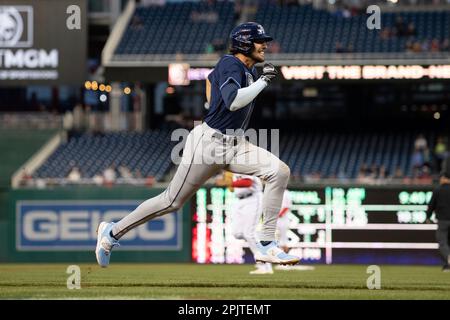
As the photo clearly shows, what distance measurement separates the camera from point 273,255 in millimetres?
9844

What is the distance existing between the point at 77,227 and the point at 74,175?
3108 mm

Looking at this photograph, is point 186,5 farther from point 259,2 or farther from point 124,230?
point 124,230

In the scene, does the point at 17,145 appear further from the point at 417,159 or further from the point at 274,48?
the point at 417,159

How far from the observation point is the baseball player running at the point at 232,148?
9.51 metres

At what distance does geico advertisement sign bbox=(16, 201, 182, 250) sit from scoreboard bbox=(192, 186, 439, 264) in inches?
59.1

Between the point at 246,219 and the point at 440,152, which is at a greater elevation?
the point at 440,152

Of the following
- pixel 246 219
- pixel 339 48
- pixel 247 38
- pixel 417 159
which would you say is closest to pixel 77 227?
pixel 246 219

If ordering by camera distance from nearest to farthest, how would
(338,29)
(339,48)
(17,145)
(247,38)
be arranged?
1. (247,38)
2. (339,48)
3. (338,29)
4. (17,145)

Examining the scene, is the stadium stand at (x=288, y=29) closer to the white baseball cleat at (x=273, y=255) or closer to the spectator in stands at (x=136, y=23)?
the spectator in stands at (x=136, y=23)

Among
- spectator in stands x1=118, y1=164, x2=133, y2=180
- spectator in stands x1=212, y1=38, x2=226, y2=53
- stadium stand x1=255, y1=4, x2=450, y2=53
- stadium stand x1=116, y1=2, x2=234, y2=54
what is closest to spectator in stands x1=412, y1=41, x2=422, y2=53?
stadium stand x1=255, y1=4, x2=450, y2=53

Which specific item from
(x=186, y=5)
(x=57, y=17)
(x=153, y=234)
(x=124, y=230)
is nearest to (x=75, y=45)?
(x=57, y=17)

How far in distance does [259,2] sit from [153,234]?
12.8 meters

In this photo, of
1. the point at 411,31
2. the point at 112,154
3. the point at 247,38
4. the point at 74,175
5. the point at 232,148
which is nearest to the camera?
the point at 232,148

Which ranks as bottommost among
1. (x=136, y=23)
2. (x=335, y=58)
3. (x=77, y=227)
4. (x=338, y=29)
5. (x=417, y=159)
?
(x=77, y=227)
